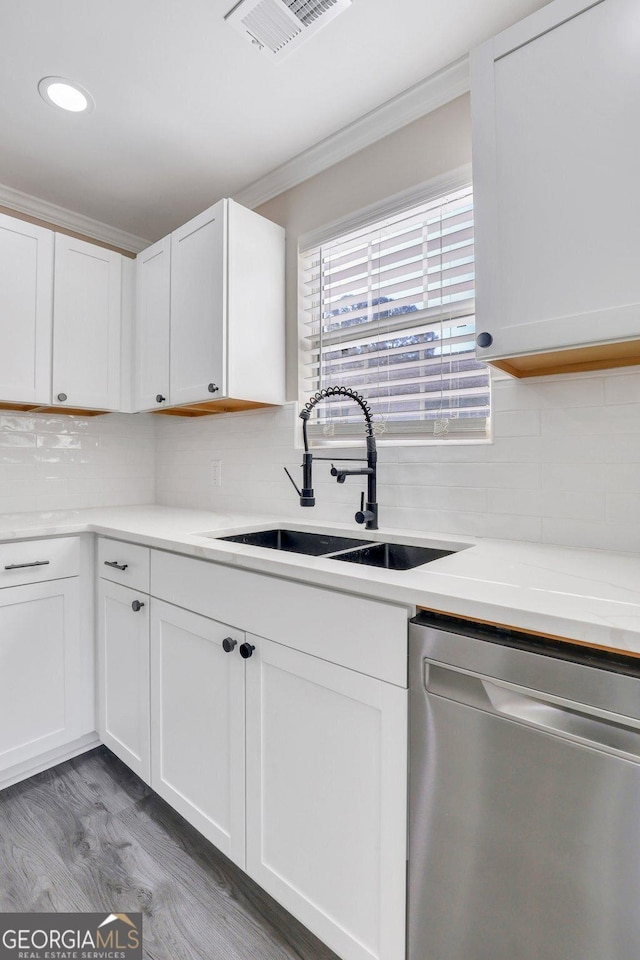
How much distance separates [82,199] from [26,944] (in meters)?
2.81

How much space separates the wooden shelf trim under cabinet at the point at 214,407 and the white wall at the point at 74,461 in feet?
1.22

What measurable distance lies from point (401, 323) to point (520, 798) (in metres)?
1.49

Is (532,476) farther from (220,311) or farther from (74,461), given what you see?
(74,461)

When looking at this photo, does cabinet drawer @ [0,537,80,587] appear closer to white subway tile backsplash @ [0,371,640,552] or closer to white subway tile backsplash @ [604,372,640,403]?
white subway tile backsplash @ [0,371,640,552]

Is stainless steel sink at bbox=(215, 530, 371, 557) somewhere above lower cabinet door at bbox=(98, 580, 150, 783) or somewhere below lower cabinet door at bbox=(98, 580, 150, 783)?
above

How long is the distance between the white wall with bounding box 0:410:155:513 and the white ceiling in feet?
3.66

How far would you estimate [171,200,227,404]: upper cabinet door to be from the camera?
193 cm

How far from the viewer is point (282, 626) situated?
3.94 ft

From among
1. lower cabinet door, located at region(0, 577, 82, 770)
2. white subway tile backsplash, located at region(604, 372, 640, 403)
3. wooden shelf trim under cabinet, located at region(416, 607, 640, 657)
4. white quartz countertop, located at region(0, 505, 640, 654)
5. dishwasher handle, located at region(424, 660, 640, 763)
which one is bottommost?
lower cabinet door, located at region(0, 577, 82, 770)

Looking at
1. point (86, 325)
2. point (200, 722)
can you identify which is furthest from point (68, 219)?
point (200, 722)

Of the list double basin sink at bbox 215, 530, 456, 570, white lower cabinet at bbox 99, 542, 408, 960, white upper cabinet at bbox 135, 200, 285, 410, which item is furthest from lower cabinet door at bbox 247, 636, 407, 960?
white upper cabinet at bbox 135, 200, 285, 410

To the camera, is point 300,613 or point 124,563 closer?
point 300,613

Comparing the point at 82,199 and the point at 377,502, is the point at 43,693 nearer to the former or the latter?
the point at 377,502

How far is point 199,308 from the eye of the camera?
203cm
